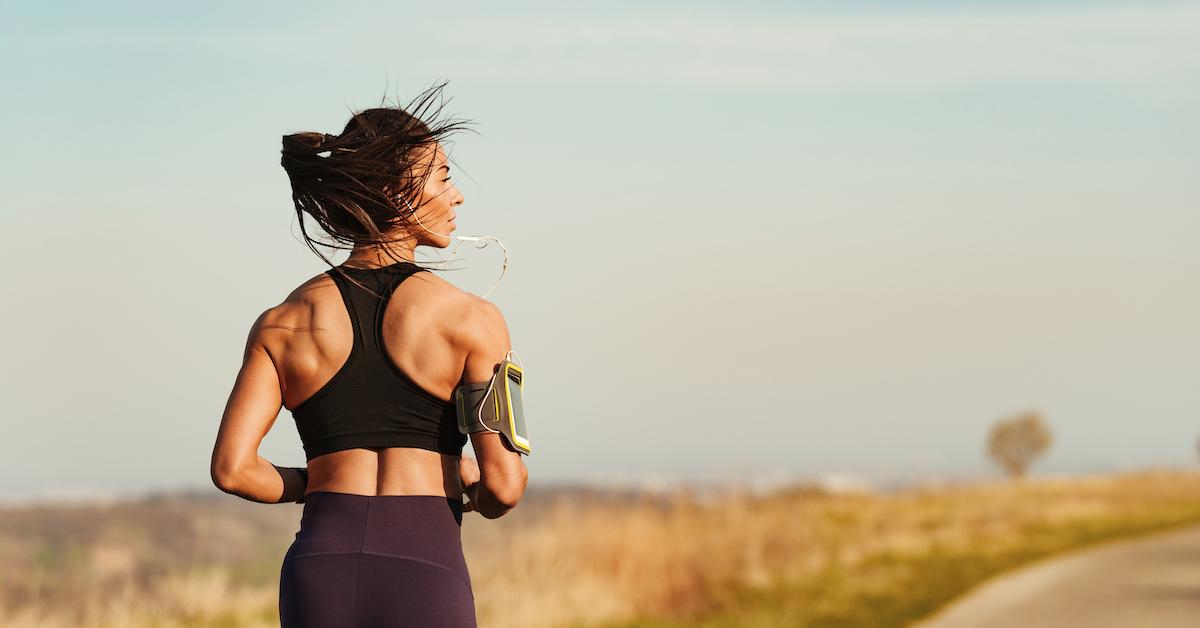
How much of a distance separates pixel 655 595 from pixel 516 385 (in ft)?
37.7

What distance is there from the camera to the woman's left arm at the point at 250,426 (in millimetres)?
3449

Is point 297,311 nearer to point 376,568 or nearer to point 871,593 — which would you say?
point 376,568

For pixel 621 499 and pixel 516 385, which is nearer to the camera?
pixel 516 385

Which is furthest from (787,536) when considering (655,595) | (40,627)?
(40,627)

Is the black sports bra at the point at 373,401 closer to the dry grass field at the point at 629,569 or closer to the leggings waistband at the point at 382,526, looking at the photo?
the leggings waistband at the point at 382,526

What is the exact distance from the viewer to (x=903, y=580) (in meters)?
15.4

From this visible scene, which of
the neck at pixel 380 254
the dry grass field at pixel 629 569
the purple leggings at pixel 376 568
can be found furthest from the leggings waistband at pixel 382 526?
the dry grass field at pixel 629 569

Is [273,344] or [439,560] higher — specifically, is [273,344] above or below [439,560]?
above

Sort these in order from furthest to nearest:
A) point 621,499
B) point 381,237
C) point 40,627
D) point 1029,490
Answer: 1. point 1029,490
2. point 621,499
3. point 40,627
4. point 381,237

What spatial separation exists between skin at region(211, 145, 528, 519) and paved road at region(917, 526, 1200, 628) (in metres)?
9.73


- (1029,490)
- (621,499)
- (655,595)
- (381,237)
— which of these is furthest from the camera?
(1029,490)

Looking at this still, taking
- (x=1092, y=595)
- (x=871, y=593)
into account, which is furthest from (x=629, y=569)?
(x=1092, y=595)

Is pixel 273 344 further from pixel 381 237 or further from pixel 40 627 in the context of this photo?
pixel 40 627

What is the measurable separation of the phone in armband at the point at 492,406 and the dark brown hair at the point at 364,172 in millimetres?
475
